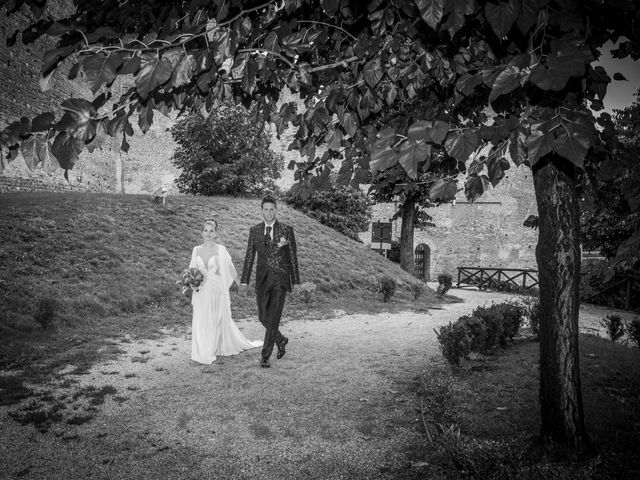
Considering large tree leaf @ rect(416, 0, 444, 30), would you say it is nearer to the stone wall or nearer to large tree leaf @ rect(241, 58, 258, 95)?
large tree leaf @ rect(241, 58, 258, 95)

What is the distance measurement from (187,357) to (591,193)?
584 cm

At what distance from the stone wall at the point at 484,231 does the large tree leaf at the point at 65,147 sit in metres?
Result: 27.1

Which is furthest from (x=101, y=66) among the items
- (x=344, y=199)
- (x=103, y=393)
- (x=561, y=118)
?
(x=344, y=199)

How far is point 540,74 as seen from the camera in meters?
1.50

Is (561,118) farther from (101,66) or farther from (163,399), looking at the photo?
(163,399)

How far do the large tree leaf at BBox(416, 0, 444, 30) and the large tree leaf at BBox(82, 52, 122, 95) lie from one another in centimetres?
124

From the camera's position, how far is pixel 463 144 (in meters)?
1.77

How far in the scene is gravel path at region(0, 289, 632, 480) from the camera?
2.88 m

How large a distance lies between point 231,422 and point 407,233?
51.1 ft

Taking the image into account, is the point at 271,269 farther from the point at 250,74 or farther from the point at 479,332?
the point at 250,74

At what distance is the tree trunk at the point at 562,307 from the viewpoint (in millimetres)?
2822

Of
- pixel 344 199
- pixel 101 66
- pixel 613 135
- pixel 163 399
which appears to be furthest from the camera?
pixel 344 199

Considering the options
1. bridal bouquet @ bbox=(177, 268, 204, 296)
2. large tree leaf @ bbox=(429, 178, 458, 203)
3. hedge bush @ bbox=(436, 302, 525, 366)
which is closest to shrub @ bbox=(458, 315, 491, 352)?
hedge bush @ bbox=(436, 302, 525, 366)

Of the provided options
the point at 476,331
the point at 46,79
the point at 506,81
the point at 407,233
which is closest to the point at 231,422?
the point at 46,79
